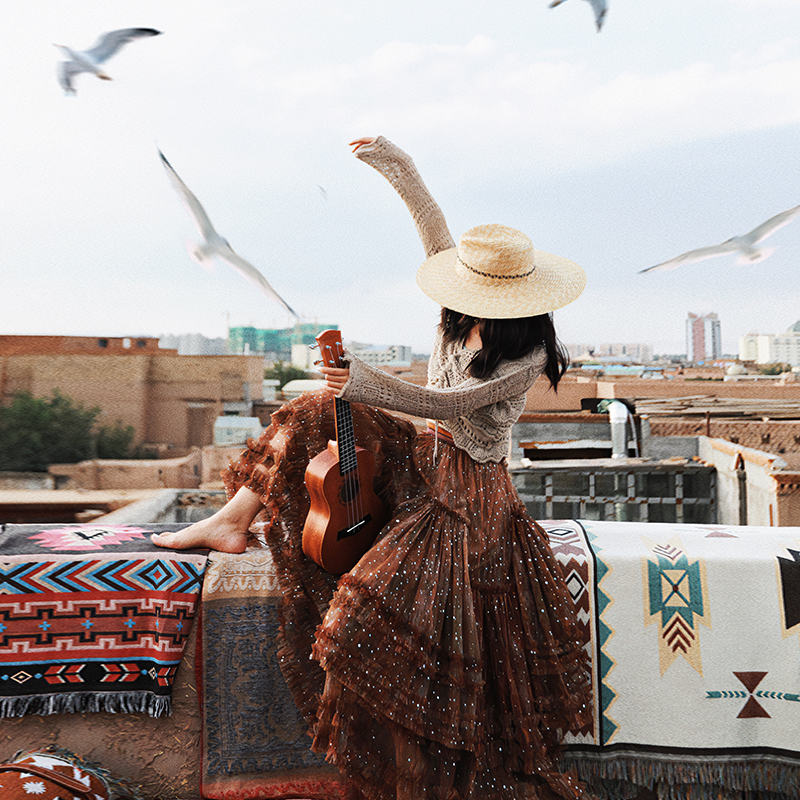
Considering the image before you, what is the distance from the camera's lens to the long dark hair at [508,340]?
5.01ft

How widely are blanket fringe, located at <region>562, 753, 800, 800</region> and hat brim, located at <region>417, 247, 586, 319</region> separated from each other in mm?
1126

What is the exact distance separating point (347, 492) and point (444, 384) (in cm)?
34

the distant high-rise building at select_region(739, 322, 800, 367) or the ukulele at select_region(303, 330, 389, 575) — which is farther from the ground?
the distant high-rise building at select_region(739, 322, 800, 367)

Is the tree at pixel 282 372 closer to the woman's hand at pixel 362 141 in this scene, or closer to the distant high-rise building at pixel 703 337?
the distant high-rise building at pixel 703 337

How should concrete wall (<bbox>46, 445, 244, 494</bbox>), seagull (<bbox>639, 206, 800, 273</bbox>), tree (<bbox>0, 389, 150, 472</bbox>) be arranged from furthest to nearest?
tree (<bbox>0, 389, 150, 472</bbox>)
concrete wall (<bbox>46, 445, 244, 494</bbox>)
seagull (<bbox>639, 206, 800, 273</bbox>)

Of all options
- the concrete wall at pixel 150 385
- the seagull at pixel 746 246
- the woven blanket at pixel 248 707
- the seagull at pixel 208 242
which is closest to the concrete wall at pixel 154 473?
the concrete wall at pixel 150 385

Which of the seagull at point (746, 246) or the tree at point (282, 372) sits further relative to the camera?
the tree at point (282, 372)

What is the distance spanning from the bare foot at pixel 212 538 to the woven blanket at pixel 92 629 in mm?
71

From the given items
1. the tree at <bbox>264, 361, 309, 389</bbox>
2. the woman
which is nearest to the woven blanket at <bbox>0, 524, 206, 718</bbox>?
the woman

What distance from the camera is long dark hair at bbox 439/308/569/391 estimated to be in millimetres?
1528

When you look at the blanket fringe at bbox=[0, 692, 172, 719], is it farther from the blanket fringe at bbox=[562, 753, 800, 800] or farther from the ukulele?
the blanket fringe at bbox=[562, 753, 800, 800]

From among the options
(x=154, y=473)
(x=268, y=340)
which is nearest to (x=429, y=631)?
(x=154, y=473)

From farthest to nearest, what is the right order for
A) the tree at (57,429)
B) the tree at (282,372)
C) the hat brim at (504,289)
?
the tree at (282,372) → the tree at (57,429) → the hat brim at (504,289)

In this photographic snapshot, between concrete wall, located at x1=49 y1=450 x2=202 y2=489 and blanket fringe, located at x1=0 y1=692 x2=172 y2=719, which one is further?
concrete wall, located at x1=49 y1=450 x2=202 y2=489
